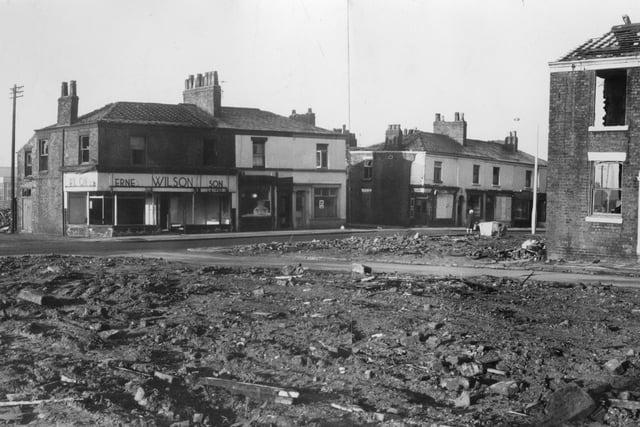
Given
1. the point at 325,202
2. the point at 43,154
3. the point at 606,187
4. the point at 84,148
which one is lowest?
the point at 325,202

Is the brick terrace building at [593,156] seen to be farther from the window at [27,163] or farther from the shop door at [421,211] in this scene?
the window at [27,163]

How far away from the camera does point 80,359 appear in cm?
761

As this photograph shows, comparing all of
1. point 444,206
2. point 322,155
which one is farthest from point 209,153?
point 444,206

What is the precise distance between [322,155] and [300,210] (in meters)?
4.01

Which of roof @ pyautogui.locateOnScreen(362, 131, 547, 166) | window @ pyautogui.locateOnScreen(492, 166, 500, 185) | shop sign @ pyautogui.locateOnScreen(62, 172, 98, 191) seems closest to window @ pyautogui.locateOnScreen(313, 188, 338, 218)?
roof @ pyautogui.locateOnScreen(362, 131, 547, 166)

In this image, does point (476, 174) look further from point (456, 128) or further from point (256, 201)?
point (256, 201)

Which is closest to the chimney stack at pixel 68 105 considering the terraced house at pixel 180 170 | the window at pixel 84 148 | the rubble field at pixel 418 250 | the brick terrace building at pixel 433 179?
the terraced house at pixel 180 170

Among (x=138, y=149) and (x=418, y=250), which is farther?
(x=138, y=149)

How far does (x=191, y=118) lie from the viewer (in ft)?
125

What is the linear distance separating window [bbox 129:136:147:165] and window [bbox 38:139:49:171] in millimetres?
6644

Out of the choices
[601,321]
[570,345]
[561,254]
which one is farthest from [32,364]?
[561,254]

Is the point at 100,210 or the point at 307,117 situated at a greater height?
the point at 307,117

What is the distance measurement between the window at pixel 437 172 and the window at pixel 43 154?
27286 mm

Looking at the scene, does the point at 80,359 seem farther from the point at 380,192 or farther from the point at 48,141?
the point at 380,192
